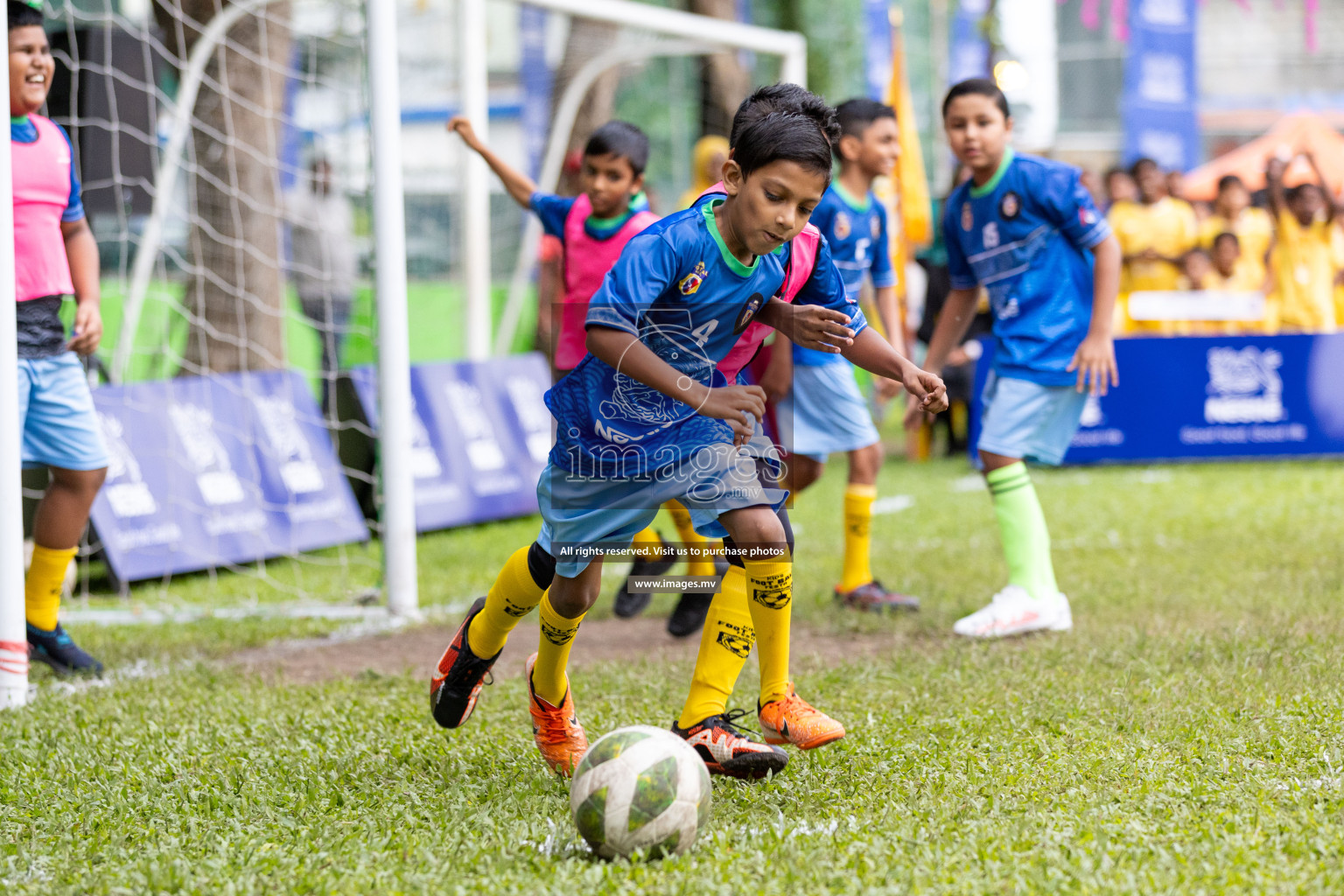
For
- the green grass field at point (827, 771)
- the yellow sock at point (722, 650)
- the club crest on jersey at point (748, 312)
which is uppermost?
the club crest on jersey at point (748, 312)

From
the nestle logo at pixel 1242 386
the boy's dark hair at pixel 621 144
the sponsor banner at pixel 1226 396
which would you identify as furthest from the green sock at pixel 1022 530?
the nestle logo at pixel 1242 386

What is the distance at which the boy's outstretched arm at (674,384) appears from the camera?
9.33ft

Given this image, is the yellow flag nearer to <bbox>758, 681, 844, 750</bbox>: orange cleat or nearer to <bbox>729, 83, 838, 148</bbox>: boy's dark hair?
<bbox>729, 83, 838, 148</bbox>: boy's dark hair

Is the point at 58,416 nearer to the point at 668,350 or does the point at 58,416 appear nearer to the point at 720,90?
the point at 668,350

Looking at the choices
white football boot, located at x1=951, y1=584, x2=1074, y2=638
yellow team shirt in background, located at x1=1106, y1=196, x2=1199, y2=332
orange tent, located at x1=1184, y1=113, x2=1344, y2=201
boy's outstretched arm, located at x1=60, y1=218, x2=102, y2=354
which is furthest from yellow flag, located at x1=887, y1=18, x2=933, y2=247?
boy's outstretched arm, located at x1=60, y1=218, x2=102, y2=354

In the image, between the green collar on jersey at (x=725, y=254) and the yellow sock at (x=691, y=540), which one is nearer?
the green collar on jersey at (x=725, y=254)

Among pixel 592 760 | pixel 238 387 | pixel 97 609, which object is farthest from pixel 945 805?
pixel 238 387

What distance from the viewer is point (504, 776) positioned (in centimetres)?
331

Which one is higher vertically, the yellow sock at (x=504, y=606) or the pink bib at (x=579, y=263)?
the pink bib at (x=579, y=263)

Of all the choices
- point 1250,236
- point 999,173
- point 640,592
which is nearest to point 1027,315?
point 999,173

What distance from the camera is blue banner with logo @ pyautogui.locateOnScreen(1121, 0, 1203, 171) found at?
1836 centimetres

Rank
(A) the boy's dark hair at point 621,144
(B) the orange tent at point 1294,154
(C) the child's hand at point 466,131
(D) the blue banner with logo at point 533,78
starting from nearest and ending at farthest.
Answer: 1. (A) the boy's dark hair at point 621,144
2. (C) the child's hand at point 466,131
3. (B) the orange tent at point 1294,154
4. (D) the blue banner with logo at point 533,78

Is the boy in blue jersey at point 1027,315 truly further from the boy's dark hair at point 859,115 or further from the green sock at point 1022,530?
the boy's dark hair at point 859,115

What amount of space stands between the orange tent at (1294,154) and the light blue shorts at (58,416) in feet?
40.1
